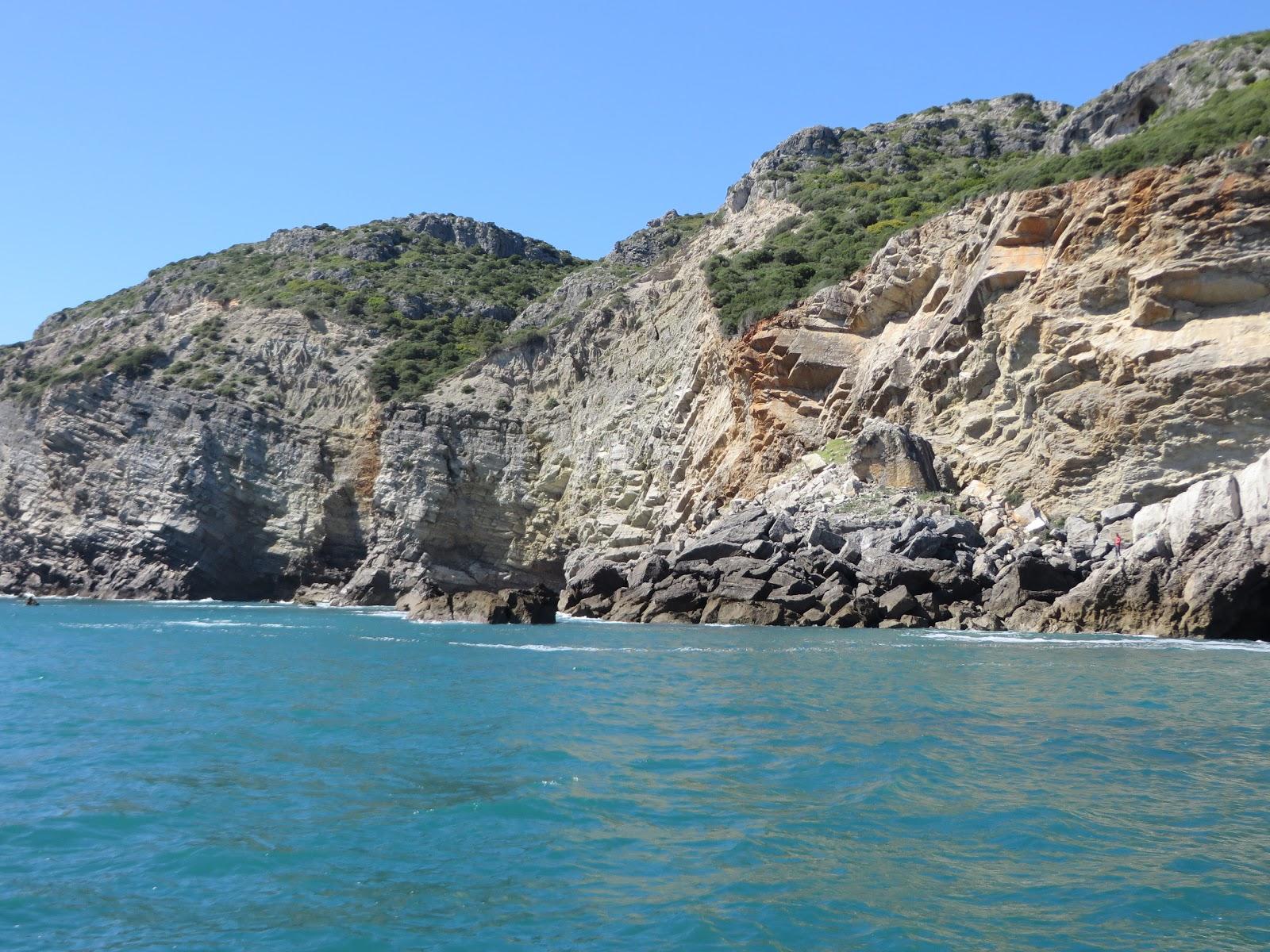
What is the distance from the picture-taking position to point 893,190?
189 feet

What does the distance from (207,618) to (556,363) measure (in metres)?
26.5

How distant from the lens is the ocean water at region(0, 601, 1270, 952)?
22.1 ft

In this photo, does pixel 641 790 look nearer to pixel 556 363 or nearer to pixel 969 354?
pixel 969 354

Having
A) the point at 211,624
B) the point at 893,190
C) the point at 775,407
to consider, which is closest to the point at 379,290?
the point at 893,190

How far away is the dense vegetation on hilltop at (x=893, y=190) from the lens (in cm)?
3534

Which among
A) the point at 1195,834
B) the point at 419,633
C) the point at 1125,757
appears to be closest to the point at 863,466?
the point at 419,633

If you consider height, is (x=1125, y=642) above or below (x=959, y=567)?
below

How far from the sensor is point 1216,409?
3117cm

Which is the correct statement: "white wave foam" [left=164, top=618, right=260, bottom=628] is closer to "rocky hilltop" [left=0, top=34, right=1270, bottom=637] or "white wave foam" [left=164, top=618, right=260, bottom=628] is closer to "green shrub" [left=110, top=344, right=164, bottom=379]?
"rocky hilltop" [left=0, top=34, right=1270, bottom=637]

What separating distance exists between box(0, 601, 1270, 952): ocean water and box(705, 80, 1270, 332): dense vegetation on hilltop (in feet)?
75.9

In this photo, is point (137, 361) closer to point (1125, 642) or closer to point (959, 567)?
point (959, 567)

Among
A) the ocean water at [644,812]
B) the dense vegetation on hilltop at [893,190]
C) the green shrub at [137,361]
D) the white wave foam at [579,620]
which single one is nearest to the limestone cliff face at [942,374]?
the dense vegetation on hilltop at [893,190]

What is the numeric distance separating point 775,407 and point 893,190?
64.3 feet

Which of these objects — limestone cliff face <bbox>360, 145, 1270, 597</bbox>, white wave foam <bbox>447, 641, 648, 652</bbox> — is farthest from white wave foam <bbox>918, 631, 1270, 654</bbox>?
limestone cliff face <bbox>360, 145, 1270, 597</bbox>
